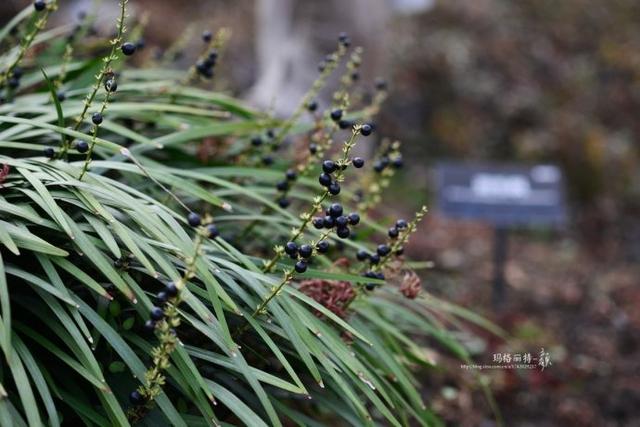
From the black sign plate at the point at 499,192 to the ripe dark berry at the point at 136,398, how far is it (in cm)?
337

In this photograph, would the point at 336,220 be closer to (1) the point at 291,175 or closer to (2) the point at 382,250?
(2) the point at 382,250

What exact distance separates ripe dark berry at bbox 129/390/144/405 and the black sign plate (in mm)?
3370

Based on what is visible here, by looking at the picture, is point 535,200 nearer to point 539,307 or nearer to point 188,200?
point 539,307

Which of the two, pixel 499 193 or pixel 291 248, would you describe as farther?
pixel 499 193

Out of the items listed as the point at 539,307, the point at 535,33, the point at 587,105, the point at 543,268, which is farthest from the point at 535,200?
the point at 535,33

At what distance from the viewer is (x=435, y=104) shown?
8539mm

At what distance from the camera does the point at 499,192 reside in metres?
4.84

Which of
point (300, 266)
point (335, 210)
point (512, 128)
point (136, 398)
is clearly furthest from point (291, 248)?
point (512, 128)

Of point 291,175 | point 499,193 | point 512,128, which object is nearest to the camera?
point 291,175

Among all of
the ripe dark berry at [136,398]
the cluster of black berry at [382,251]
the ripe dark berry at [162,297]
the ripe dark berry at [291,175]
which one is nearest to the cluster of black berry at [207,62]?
the ripe dark berry at [291,175]

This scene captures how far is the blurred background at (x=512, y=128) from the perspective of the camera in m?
3.94

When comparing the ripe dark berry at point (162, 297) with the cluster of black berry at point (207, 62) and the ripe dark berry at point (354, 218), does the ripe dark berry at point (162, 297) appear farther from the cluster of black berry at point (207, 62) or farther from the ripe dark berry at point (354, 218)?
the cluster of black berry at point (207, 62)

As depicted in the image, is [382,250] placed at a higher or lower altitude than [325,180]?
higher

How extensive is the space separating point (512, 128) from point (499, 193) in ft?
11.8
